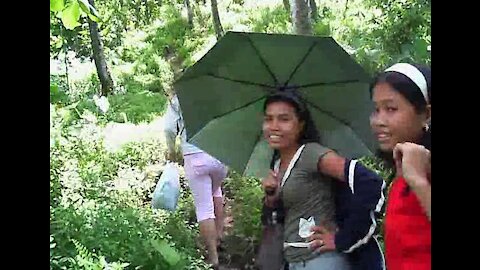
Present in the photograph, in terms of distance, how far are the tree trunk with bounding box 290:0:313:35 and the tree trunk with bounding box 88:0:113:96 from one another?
1.08 feet

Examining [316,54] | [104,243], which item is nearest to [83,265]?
[104,243]

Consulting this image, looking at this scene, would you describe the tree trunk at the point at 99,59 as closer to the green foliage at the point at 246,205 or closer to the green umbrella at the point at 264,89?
the green umbrella at the point at 264,89

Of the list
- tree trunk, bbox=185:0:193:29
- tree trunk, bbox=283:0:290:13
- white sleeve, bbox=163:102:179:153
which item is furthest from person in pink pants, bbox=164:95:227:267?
tree trunk, bbox=283:0:290:13

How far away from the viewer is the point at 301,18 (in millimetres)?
1068

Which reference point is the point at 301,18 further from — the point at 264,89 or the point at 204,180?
the point at 204,180

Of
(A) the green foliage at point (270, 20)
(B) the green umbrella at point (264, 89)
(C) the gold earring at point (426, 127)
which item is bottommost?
(C) the gold earring at point (426, 127)

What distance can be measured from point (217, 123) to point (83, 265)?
1.10 ft

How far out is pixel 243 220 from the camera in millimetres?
1091

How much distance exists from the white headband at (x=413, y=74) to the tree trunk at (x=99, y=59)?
0.48m

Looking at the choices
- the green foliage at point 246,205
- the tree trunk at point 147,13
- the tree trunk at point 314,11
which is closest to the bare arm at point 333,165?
the green foliage at point 246,205

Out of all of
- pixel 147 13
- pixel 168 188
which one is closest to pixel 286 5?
pixel 147 13

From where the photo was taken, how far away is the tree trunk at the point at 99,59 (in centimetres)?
114

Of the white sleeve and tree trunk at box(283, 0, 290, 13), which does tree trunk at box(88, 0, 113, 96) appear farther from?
tree trunk at box(283, 0, 290, 13)

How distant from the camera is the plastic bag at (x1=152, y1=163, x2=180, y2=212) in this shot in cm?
110
